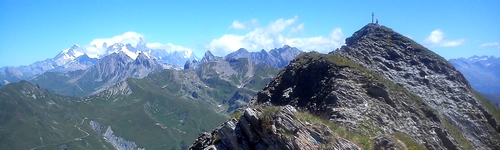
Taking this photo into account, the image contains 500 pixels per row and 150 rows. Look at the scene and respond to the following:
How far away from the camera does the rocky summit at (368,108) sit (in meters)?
27.4

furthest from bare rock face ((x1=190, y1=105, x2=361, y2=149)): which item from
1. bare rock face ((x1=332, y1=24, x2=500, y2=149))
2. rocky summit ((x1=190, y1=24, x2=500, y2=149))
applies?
bare rock face ((x1=332, y1=24, x2=500, y2=149))

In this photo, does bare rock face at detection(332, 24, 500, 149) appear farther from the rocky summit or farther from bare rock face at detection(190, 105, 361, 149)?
bare rock face at detection(190, 105, 361, 149)

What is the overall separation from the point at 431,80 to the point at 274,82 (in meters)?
25.2

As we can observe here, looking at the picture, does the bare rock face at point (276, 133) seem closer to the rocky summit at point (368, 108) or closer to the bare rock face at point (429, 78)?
the rocky summit at point (368, 108)

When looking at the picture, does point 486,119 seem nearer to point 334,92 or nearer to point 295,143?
point 334,92

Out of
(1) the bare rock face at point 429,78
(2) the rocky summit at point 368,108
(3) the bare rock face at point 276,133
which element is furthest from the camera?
(1) the bare rock face at point 429,78

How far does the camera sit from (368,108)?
39.7 m

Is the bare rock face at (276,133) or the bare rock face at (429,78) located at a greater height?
the bare rock face at (429,78)

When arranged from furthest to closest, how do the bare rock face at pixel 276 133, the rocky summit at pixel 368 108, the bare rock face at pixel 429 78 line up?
the bare rock face at pixel 429 78, the rocky summit at pixel 368 108, the bare rock face at pixel 276 133

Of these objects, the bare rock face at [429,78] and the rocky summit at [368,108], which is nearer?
A: the rocky summit at [368,108]

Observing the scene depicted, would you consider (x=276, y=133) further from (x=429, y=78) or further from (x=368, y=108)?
(x=429, y=78)

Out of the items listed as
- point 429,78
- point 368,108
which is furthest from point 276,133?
point 429,78

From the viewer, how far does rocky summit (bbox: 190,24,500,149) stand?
89.8 feet

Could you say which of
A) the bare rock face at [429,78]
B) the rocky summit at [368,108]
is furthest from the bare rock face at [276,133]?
the bare rock face at [429,78]
